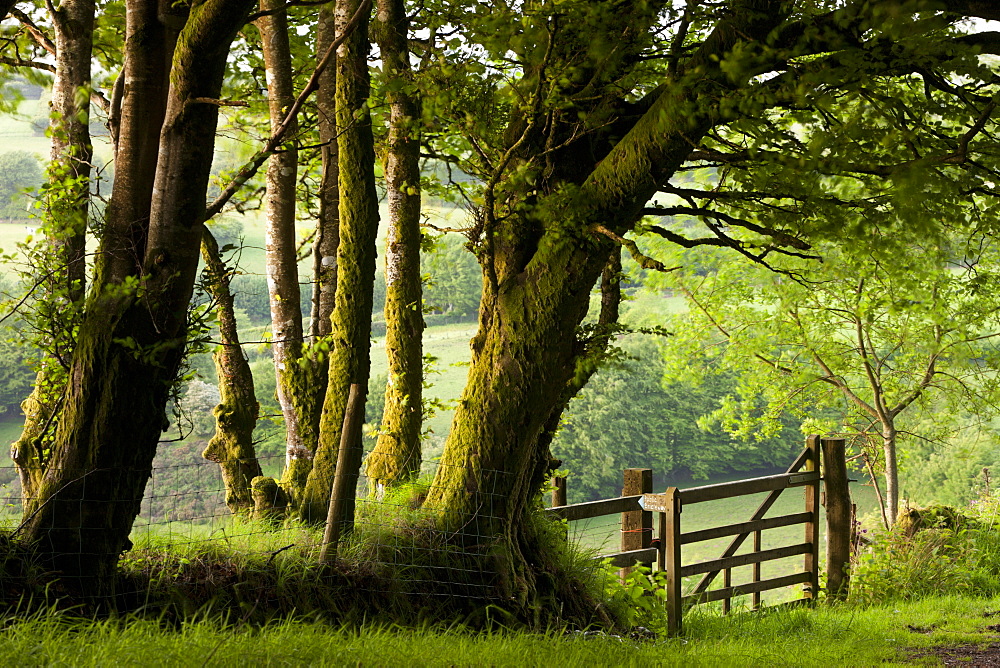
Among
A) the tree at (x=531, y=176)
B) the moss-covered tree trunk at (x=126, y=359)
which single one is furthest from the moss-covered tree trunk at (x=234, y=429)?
the moss-covered tree trunk at (x=126, y=359)

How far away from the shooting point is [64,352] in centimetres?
494

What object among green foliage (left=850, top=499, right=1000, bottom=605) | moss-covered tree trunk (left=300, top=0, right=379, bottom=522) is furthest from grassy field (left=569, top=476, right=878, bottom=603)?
moss-covered tree trunk (left=300, top=0, right=379, bottom=522)

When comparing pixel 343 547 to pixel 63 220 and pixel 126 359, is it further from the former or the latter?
pixel 63 220

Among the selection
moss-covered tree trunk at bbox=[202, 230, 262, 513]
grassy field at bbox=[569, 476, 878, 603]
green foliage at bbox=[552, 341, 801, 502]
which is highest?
moss-covered tree trunk at bbox=[202, 230, 262, 513]

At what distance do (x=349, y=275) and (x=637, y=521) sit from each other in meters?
3.67

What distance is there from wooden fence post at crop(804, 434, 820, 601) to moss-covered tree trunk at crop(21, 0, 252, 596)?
23.6ft

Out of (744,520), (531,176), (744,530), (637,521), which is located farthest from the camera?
(744,520)

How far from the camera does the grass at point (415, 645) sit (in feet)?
11.2

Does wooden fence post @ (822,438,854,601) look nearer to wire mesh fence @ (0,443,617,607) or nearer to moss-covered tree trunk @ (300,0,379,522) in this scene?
wire mesh fence @ (0,443,617,607)

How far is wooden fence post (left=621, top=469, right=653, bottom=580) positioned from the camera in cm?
779

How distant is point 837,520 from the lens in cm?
929

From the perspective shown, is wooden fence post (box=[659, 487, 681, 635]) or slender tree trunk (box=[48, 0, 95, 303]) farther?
wooden fence post (box=[659, 487, 681, 635])

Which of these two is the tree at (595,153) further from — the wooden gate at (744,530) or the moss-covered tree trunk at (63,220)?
the moss-covered tree trunk at (63,220)

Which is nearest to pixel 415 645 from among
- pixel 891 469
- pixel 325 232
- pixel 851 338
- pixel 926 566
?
pixel 325 232
